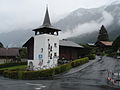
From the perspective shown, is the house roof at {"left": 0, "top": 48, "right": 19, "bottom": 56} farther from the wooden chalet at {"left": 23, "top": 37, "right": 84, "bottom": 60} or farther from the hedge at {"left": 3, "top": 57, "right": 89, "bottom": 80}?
the hedge at {"left": 3, "top": 57, "right": 89, "bottom": 80}

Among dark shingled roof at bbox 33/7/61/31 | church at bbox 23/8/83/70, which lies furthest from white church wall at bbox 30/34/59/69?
dark shingled roof at bbox 33/7/61/31

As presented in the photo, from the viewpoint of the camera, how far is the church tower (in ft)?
141

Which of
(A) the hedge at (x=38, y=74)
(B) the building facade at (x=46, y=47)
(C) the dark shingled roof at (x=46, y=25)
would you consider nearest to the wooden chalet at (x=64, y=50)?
(B) the building facade at (x=46, y=47)

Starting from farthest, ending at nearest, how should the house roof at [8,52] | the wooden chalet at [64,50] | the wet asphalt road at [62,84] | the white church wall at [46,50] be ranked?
the house roof at [8,52] < the wooden chalet at [64,50] < the white church wall at [46,50] < the wet asphalt road at [62,84]

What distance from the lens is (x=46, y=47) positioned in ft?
142

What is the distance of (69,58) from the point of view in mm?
51562

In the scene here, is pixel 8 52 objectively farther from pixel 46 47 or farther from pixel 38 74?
pixel 38 74

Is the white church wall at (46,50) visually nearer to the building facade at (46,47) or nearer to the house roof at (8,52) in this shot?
the building facade at (46,47)

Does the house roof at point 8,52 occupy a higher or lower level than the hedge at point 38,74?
higher

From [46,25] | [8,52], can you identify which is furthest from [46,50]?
[8,52]

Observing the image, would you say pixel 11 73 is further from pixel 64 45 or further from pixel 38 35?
pixel 64 45

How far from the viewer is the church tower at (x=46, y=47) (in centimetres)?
4296

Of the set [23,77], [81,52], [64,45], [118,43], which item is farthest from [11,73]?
[118,43]

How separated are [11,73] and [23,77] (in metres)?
4.01
